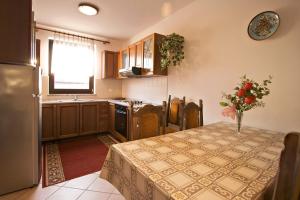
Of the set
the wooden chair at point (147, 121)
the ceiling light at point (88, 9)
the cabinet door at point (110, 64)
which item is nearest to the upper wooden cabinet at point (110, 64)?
the cabinet door at point (110, 64)

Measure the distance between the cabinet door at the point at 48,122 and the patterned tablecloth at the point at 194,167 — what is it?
2719 millimetres

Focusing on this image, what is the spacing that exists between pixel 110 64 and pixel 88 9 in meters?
1.58

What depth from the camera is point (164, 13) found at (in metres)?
2.89

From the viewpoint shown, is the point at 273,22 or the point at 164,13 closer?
the point at 273,22

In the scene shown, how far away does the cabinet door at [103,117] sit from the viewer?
381 centimetres

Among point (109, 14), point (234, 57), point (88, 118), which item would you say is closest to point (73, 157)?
point (88, 118)

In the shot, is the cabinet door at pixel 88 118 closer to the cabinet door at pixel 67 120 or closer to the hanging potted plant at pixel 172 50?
the cabinet door at pixel 67 120

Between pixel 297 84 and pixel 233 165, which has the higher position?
pixel 297 84

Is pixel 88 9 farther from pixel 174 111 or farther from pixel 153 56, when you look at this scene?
pixel 174 111

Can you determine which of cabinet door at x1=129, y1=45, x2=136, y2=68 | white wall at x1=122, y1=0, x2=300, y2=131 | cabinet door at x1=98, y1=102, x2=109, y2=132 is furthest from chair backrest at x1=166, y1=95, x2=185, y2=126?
cabinet door at x1=98, y1=102, x2=109, y2=132

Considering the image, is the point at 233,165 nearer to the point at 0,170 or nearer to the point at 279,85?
the point at 279,85

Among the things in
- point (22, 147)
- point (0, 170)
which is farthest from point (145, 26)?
point (0, 170)

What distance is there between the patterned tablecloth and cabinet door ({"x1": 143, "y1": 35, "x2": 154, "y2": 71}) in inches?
70.9

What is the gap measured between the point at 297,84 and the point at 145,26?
2846 millimetres
